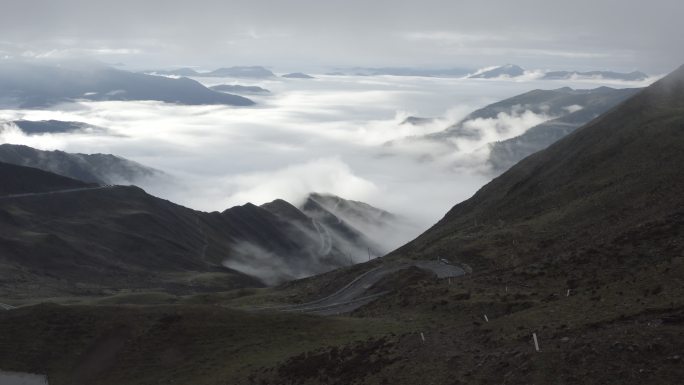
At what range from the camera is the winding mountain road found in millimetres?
66000

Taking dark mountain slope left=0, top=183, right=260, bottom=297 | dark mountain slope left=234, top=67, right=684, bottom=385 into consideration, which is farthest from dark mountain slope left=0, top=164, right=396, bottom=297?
dark mountain slope left=234, top=67, right=684, bottom=385

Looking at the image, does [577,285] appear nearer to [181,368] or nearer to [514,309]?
[514,309]

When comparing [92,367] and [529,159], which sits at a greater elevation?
[529,159]

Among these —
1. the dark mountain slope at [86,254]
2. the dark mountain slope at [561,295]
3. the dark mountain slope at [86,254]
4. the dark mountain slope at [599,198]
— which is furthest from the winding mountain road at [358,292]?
the dark mountain slope at [86,254]

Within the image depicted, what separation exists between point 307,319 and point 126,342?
49.1ft

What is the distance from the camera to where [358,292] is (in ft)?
241

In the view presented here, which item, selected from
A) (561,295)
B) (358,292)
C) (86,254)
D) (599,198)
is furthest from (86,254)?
(561,295)

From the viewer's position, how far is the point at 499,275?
175ft

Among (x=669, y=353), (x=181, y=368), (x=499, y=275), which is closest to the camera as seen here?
(x=669, y=353)

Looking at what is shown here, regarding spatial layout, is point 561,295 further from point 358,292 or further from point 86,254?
point 86,254

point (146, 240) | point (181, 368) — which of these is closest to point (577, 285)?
point (181, 368)

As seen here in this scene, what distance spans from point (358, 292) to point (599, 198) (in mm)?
31917

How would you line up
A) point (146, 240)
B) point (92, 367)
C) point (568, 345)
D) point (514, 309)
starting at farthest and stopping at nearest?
point (146, 240) → point (92, 367) → point (514, 309) → point (568, 345)

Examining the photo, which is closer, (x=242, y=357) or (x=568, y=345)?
(x=568, y=345)
